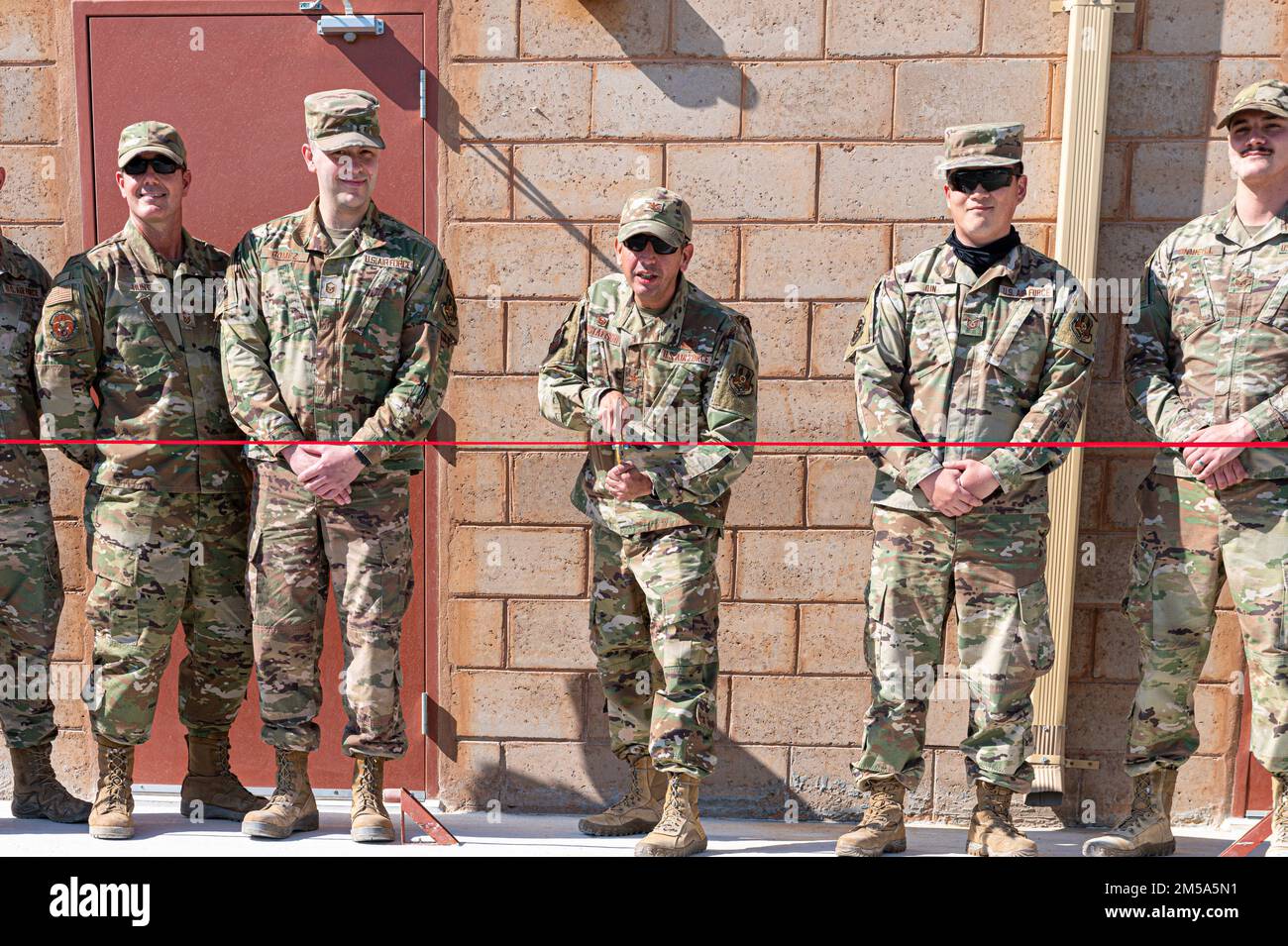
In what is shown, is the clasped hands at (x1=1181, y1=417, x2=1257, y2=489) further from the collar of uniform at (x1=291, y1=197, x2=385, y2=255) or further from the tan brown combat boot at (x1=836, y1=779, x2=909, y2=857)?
the collar of uniform at (x1=291, y1=197, x2=385, y2=255)

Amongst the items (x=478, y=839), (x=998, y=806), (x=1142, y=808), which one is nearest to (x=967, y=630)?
(x=998, y=806)

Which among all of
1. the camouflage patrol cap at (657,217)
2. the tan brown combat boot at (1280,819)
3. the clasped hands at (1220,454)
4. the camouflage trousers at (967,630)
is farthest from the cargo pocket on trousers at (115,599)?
the tan brown combat boot at (1280,819)

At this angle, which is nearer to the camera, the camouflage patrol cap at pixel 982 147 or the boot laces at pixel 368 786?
the camouflage patrol cap at pixel 982 147

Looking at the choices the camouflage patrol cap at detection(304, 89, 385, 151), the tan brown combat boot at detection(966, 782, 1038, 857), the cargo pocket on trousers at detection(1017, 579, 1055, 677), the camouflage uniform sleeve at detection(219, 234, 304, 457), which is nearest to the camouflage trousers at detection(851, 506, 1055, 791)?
the cargo pocket on trousers at detection(1017, 579, 1055, 677)

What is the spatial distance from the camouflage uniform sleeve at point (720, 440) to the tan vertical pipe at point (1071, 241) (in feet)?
4.25

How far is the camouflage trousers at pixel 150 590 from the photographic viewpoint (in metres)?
4.27

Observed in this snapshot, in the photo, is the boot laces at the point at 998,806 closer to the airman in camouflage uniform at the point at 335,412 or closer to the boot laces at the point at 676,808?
the boot laces at the point at 676,808

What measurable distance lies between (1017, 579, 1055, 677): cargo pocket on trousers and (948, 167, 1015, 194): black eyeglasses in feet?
4.09

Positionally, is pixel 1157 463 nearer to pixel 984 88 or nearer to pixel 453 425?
pixel 984 88

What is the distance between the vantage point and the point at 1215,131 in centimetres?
463

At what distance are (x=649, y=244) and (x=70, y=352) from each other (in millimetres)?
1955

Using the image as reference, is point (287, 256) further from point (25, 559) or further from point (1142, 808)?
point (1142, 808)

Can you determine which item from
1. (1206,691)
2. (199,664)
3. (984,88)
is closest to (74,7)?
(199,664)

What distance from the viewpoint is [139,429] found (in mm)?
4273
